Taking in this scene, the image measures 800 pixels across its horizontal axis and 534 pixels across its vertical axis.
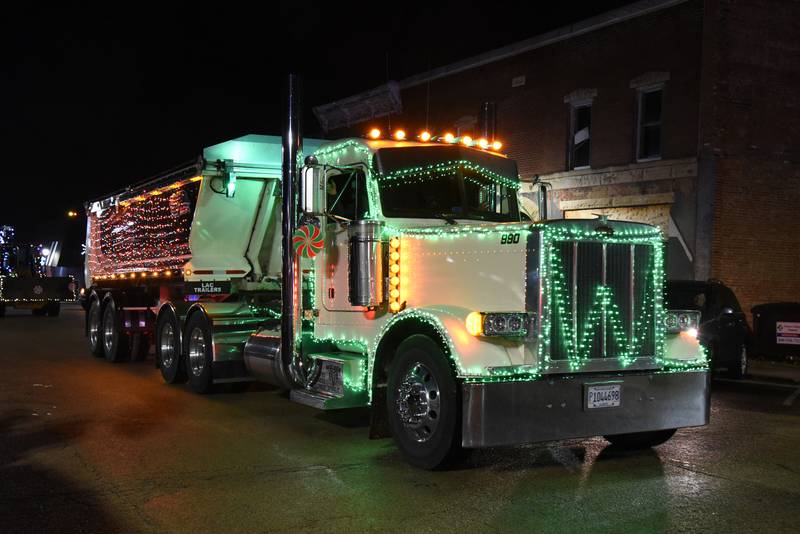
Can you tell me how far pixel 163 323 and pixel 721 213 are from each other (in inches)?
495

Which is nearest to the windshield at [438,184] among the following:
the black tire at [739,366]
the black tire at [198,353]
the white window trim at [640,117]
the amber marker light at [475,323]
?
the amber marker light at [475,323]

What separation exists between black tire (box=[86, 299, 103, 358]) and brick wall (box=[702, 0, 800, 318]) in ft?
43.2

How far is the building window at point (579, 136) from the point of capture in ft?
71.5

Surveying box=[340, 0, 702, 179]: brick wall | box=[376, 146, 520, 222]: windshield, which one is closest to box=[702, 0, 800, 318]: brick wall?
box=[340, 0, 702, 179]: brick wall

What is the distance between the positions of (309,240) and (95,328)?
960cm

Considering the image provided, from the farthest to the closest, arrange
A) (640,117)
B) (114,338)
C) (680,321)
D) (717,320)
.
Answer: (640,117), (114,338), (717,320), (680,321)

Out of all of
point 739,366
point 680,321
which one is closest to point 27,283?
point 739,366

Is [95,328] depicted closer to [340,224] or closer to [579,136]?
[340,224]

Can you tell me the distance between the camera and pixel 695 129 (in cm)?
1888

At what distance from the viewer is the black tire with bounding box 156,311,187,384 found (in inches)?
482

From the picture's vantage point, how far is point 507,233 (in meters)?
6.91

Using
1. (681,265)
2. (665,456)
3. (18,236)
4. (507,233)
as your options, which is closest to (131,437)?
(507,233)

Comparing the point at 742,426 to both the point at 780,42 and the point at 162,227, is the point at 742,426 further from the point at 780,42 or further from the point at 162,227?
the point at 780,42

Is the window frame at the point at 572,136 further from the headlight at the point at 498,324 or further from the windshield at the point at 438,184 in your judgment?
the headlight at the point at 498,324
